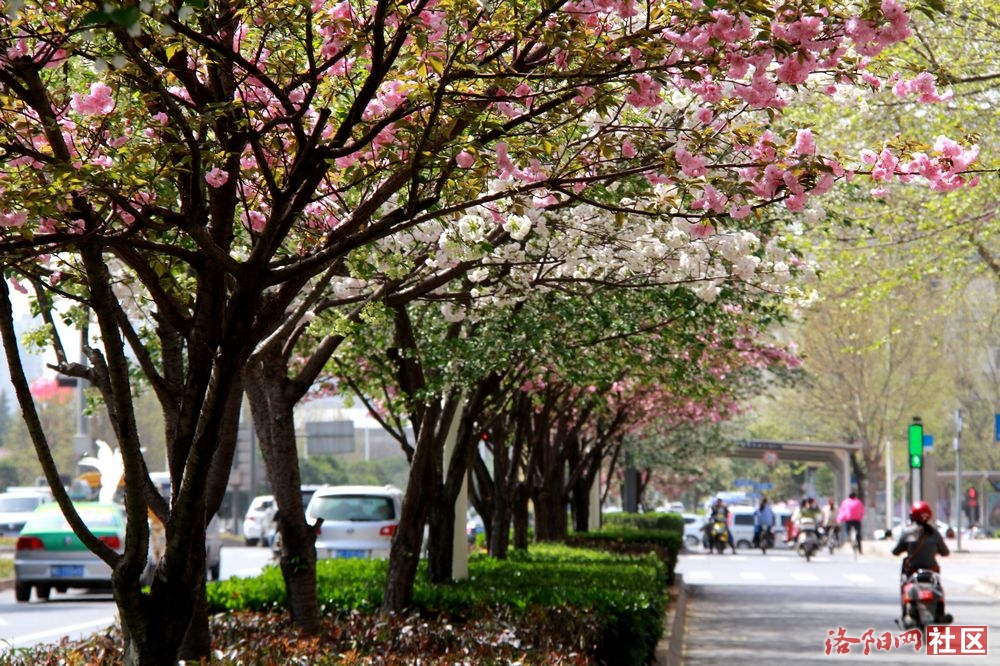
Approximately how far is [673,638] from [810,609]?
6450 millimetres

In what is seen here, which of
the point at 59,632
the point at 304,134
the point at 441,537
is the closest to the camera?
the point at 304,134

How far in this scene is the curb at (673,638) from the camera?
1193 centimetres

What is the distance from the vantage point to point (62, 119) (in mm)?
5930

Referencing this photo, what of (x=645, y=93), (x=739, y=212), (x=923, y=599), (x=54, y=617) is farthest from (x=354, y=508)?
(x=645, y=93)

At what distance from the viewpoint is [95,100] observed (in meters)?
5.54

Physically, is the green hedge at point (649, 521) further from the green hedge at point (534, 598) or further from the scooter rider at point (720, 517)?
the green hedge at point (534, 598)

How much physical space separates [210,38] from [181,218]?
732 millimetres

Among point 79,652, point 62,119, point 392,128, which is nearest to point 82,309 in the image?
point 79,652

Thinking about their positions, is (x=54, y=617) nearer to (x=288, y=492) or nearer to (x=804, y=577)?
(x=288, y=492)

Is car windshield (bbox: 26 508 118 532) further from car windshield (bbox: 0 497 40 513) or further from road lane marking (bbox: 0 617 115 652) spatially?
car windshield (bbox: 0 497 40 513)

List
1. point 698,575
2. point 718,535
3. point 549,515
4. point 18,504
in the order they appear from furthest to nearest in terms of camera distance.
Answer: point 718,535, point 18,504, point 698,575, point 549,515

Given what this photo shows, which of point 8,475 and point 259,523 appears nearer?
point 259,523

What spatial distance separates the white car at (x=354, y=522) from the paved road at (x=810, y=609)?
492 centimetres

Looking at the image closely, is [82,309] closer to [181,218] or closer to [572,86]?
[181,218]
